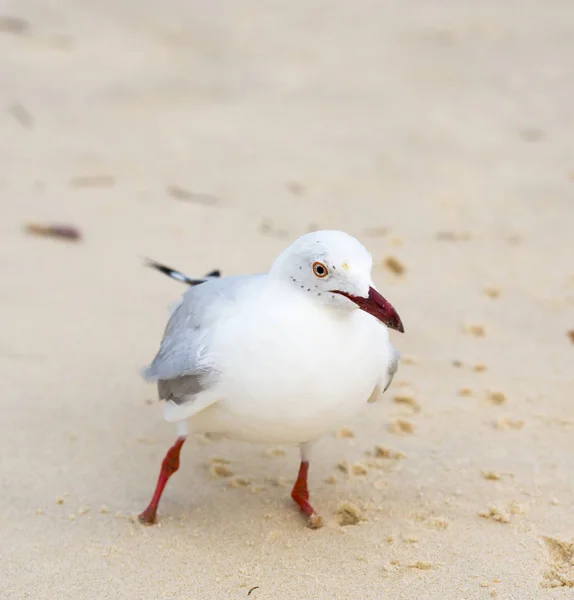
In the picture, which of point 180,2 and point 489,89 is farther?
point 180,2

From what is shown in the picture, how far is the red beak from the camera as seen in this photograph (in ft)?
9.98

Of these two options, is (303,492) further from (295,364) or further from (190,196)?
(190,196)

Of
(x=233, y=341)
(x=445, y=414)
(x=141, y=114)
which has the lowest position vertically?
(x=141, y=114)

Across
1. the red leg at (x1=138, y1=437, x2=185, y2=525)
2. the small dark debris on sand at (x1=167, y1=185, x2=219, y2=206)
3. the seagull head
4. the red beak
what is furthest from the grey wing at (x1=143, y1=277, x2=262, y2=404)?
the small dark debris on sand at (x1=167, y1=185, x2=219, y2=206)

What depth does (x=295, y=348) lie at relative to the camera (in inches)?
122

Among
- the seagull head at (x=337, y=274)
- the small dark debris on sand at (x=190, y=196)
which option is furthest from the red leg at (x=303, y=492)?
the small dark debris on sand at (x=190, y=196)

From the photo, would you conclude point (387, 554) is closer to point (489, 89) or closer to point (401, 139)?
point (401, 139)

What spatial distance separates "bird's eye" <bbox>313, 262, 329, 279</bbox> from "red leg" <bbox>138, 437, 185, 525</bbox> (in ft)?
2.86

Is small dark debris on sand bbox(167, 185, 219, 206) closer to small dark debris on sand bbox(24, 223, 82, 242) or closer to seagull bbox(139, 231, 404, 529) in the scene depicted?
small dark debris on sand bbox(24, 223, 82, 242)

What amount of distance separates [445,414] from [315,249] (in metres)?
1.46

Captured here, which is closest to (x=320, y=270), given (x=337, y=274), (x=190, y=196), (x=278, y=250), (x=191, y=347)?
(x=337, y=274)

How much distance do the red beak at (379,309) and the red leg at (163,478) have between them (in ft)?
3.07

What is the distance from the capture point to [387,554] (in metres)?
3.30

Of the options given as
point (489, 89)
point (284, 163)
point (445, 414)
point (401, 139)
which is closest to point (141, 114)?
point (284, 163)
